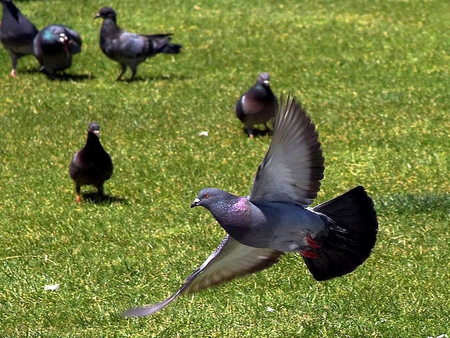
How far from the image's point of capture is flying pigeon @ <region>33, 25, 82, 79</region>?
12859 mm

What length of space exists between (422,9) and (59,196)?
9.69m

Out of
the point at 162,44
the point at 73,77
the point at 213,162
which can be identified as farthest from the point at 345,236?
the point at 73,77

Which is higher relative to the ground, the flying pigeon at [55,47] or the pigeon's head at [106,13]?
the pigeon's head at [106,13]

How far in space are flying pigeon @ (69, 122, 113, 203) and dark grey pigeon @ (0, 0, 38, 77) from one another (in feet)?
16.3

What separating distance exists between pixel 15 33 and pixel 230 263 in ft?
27.1

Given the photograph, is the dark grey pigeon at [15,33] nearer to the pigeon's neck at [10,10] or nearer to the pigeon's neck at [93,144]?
the pigeon's neck at [10,10]

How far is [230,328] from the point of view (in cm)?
610

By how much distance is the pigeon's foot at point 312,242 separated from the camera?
18.3 ft

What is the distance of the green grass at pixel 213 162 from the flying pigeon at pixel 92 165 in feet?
0.92

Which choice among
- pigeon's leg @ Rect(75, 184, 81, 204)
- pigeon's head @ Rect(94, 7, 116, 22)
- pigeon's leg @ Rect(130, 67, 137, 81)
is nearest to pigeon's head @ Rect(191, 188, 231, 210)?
pigeon's leg @ Rect(75, 184, 81, 204)

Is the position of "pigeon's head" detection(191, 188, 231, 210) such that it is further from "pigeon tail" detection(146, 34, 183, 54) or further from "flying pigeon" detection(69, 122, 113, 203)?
"pigeon tail" detection(146, 34, 183, 54)

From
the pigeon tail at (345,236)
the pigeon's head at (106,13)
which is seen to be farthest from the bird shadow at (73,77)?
the pigeon tail at (345,236)

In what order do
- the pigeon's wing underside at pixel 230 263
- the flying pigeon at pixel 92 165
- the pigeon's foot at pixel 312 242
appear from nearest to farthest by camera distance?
the pigeon's foot at pixel 312 242, the pigeon's wing underside at pixel 230 263, the flying pigeon at pixel 92 165

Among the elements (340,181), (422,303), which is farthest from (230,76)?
(422,303)
